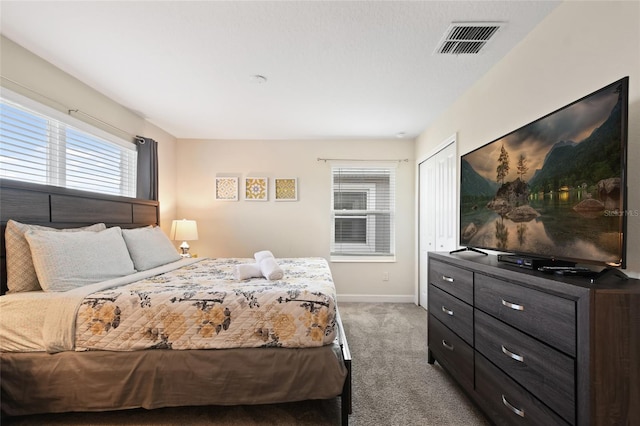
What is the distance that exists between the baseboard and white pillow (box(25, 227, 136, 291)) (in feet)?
9.64

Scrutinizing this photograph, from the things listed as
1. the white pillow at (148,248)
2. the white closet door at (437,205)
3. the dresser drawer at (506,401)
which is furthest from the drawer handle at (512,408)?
the white pillow at (148,248)

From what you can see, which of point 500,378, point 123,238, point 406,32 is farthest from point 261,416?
point 406,32

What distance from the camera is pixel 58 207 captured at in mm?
2215

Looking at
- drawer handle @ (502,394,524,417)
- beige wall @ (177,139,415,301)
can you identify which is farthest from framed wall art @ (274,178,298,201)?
→ drawer handle @ (502,394,524,417)

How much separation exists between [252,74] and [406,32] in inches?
50.4

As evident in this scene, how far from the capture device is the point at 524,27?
1833mm

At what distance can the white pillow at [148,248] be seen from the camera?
2572 millimetres

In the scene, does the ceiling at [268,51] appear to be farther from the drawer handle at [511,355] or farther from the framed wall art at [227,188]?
the drawer handle at [511,355]

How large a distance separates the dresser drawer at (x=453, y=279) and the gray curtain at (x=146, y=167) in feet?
10.7

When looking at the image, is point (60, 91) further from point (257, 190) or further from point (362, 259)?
point (362, 259)

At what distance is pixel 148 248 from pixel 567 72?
346 centimetres

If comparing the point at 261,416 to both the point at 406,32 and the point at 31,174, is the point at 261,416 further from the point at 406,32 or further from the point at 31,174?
the point at 406,32

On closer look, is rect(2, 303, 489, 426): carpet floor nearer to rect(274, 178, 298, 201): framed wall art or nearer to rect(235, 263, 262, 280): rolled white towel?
rect(235, 263, 262, 280): rolled white towel

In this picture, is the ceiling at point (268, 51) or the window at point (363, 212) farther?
the window at point (363, 212)
